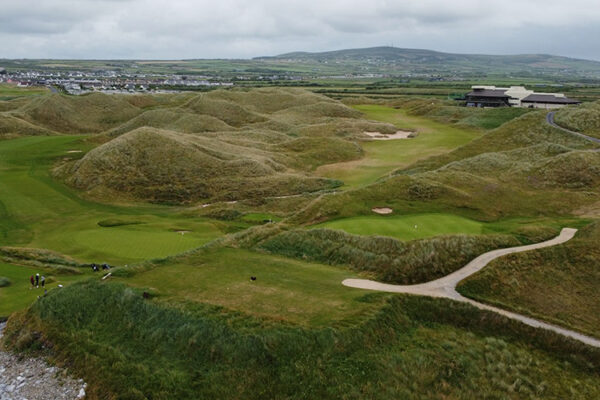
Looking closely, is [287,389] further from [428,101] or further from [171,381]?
[428,101]

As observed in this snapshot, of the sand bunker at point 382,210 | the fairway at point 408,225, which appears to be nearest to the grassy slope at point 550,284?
the fairway at point 408,225

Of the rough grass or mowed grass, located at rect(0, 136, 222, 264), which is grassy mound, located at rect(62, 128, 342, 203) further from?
the rough grass

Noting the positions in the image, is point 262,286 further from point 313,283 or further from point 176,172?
point 176,172

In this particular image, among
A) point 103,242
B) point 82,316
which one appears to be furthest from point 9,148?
point 82,316

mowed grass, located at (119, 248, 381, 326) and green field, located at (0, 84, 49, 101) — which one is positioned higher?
green field, located at (0, 84, 49, 101)

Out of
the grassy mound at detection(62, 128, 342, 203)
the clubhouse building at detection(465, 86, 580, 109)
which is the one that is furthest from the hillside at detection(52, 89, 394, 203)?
the clubhouse building at detection(465, 86, 580, 109)

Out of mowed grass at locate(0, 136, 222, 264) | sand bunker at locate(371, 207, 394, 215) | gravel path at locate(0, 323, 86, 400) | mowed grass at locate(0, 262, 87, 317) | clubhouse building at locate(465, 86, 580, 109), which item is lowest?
mowed grass at locate(0, 136, 222, 264)

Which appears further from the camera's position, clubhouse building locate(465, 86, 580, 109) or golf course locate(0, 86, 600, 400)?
clubhouse building locate(465, 86, 580, 109)
